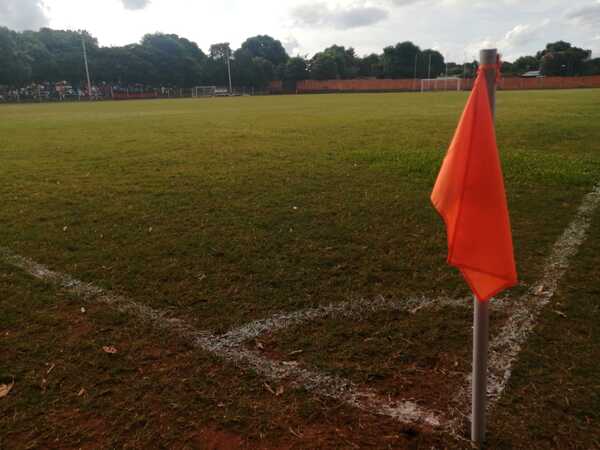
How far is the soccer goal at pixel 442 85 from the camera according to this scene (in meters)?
68.5

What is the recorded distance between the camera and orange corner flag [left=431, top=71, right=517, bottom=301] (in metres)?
1.67

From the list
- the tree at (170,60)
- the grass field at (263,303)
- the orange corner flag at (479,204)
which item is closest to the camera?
the orange corner flag at (479,204)

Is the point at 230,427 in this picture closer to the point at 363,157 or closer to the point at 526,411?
the point at 526,411

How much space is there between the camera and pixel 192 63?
88.4 m

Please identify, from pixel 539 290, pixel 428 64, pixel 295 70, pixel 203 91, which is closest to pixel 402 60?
pixel 428 64

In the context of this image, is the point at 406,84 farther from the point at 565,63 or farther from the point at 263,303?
the point at 263,303

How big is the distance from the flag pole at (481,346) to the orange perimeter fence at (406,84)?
54.8 meters

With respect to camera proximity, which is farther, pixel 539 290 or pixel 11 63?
pixel 11 63

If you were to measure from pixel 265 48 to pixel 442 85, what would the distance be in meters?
61.2

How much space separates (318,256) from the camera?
4.14m

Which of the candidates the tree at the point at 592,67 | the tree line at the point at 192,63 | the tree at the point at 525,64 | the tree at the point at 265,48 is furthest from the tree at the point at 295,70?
the tree at the point at 592,67

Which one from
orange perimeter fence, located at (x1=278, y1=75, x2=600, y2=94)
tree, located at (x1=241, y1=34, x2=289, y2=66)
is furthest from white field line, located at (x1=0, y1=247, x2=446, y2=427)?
tree, located at (x1=241, y1=34, x2=289, y2=66)

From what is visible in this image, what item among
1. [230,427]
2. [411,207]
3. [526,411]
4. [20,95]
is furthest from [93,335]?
[20,95]

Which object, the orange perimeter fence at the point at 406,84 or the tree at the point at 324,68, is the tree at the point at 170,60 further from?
the tree at the point at 324,68
